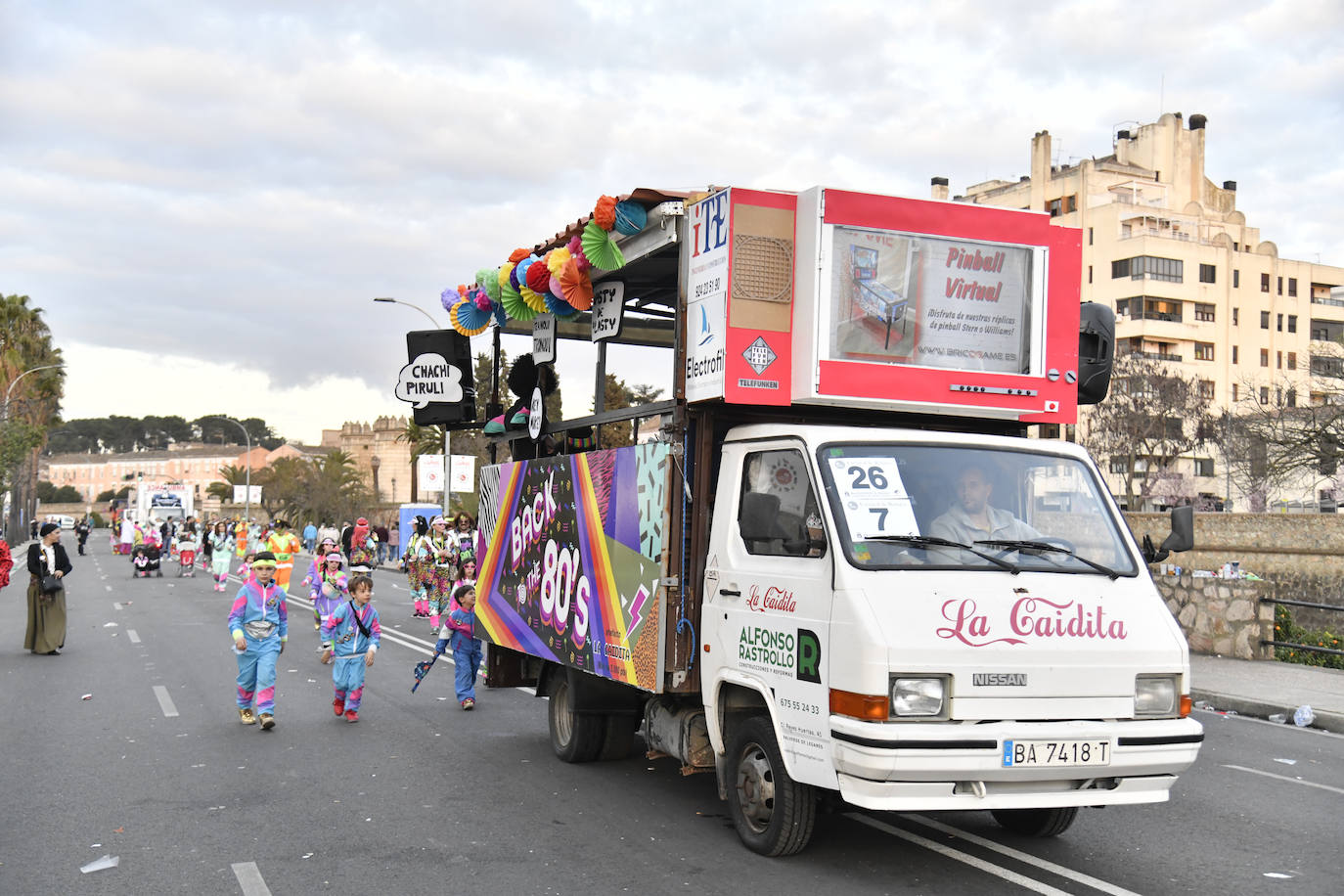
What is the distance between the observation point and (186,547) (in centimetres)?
4025

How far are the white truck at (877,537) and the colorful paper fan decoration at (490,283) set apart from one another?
2413 millimetres

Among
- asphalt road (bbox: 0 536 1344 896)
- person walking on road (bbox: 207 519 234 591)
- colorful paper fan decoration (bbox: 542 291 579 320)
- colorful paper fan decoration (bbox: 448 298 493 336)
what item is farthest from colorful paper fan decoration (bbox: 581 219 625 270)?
person walking on road (bbox: 207 519 234 591)

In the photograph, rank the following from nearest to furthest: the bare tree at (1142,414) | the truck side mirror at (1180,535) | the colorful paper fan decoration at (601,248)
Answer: the truck side mirror at (1180,535) → the colorful paper fan decoration at (601,248) → the bare tree at (1142,414)

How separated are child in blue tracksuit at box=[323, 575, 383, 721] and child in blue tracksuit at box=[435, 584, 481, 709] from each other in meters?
1.04

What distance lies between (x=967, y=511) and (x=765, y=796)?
5.89 feet

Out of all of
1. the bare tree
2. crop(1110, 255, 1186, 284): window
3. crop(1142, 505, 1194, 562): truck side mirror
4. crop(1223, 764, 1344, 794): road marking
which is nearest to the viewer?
crop(1142, 505, 1194, 562): truck side mirror

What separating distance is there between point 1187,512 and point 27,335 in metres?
70.4

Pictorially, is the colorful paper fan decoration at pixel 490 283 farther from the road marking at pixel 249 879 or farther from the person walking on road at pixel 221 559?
the person walking on road at pixel 221 559

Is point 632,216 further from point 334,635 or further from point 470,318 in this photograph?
point 334,635

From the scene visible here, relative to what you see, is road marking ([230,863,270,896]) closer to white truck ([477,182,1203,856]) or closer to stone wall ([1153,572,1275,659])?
white truck ([477,182,1203,856])

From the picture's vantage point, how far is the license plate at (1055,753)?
5.47 meters

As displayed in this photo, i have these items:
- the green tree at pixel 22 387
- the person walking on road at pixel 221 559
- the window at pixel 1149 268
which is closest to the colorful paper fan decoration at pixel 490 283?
the person walking on road at pixel 221 559

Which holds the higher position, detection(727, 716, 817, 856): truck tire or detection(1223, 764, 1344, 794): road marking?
detection(727, 716, 817, 856): truck tire

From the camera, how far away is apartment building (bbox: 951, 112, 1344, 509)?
230ft
